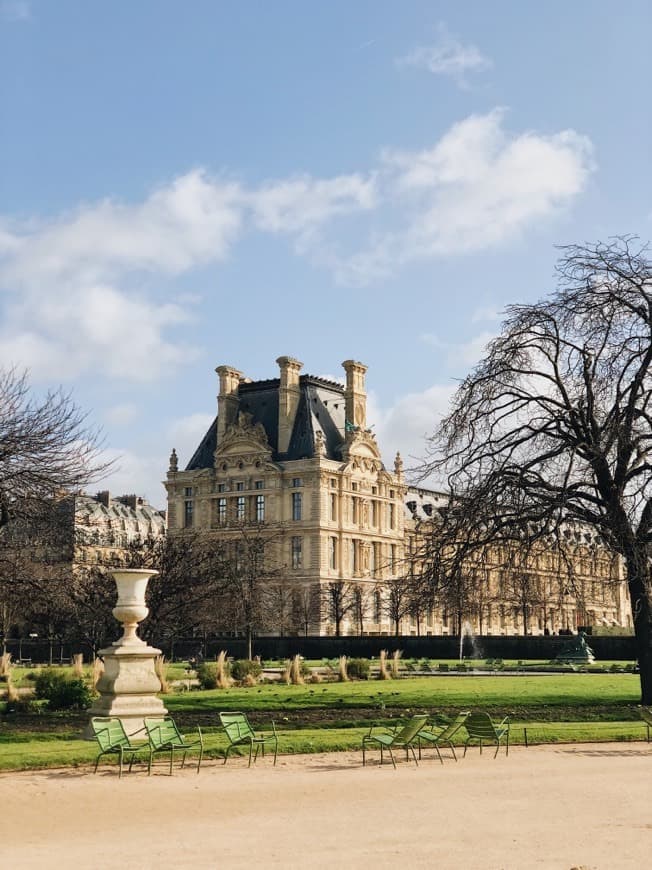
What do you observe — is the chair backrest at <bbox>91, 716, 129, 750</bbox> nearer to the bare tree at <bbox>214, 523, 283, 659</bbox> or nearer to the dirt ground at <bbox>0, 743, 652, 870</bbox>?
the dirt ground at <bbox>0, 743, 652, 870</bbox>

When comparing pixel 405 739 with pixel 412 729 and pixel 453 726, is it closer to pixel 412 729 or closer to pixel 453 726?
pixel 412 729

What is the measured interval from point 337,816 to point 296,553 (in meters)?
80.2

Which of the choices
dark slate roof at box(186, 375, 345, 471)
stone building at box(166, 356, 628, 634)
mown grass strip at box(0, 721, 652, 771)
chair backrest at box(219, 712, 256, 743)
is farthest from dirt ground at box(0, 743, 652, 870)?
dark slate roof at box(186, 375, 345, 471)

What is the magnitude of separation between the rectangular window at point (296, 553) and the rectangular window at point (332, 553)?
2.47m

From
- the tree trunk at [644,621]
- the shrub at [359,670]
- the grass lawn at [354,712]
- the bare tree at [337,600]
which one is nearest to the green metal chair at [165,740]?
the grass lawn at [354,712]

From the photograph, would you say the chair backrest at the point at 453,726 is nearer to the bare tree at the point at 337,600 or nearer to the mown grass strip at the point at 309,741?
the mown grass strip at the point at 309,741

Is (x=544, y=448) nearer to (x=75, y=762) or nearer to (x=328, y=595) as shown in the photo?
(x=75, y=762)

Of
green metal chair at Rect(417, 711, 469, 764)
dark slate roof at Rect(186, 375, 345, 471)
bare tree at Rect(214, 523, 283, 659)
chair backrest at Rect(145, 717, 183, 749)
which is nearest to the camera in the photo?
chair backrest at Rect(145, 717, 183, 749)

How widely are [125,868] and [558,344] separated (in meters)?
17.2

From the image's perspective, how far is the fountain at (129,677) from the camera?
1873cm

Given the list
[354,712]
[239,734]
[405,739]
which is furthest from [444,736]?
[354,712]

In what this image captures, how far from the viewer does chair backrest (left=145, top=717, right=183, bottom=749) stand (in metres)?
15.7

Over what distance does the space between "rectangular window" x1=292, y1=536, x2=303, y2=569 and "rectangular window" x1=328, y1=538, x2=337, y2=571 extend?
97.2 inches

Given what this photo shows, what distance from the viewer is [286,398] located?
93.8 meters
